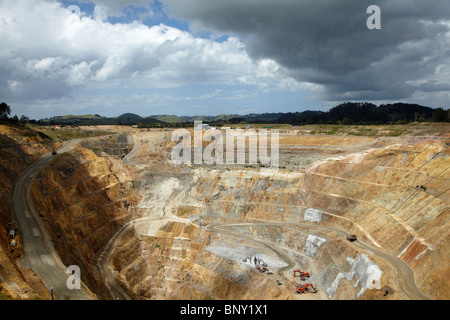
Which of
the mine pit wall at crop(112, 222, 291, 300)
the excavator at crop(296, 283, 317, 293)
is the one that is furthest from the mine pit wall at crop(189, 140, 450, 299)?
the mine pit wall at crop(112, 222, 291, 300)

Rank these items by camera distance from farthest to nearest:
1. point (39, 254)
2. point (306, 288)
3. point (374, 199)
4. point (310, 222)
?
point (310, 222) < point (374, 199) < point (306, 288) < point (39, 254)

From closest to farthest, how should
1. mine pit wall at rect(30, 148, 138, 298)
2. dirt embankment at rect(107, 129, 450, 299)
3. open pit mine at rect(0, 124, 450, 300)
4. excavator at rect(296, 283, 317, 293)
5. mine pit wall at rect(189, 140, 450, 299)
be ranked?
open pit mine at rect(0, 124, 450, 300)
mine pit wall at rect(189, 140, 450, 299)
dirt embankment at rect(107, 129, 450, 299)
excavator at rect(296, 283, 317, 293)
mine pit wall at rect(30, 148, 138, 298)

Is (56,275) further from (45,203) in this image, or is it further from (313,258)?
(313,258)

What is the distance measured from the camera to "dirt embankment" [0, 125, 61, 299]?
29.0 meters

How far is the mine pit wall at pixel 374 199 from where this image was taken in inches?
1589

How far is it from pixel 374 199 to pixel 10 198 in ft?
200

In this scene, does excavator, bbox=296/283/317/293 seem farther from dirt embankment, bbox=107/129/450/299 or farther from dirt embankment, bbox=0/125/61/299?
dirt embankment, bbox=0/125/61/299

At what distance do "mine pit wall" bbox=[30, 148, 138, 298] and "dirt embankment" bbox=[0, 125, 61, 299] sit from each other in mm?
4143

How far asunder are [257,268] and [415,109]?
6263 inches

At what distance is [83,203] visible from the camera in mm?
58906

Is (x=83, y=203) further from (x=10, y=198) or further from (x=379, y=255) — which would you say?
(x=379, y=255)

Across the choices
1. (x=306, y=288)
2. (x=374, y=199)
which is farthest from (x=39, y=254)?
(x=374, y=199)

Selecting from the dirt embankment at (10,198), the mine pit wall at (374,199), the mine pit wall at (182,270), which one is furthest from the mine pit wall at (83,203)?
the mine pit wall at (374,199)
